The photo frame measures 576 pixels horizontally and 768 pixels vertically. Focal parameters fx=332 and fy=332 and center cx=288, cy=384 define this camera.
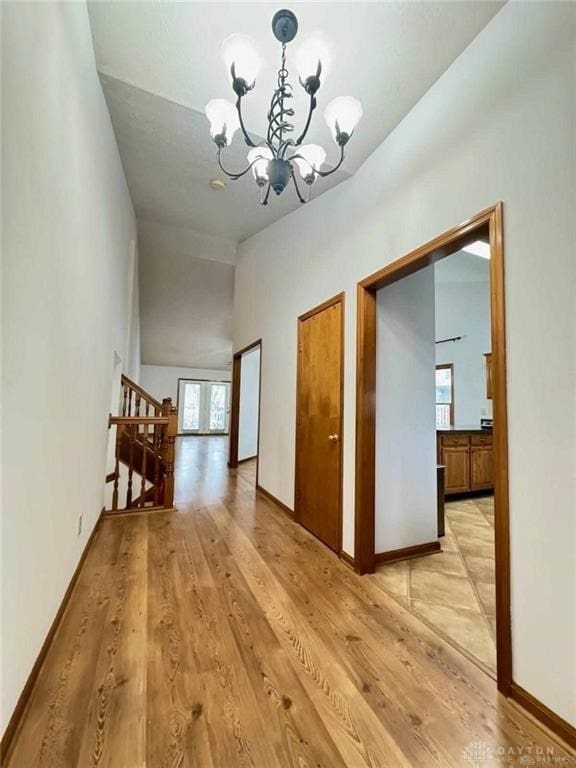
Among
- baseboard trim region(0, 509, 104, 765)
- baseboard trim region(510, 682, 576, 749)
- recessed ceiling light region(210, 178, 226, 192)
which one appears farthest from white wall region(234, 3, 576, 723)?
recessed ceiling light region(210, 178, 226, 192)

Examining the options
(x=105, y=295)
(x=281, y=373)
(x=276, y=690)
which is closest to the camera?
(x=276, y=690)

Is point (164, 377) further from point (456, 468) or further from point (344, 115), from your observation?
point (344, 115)

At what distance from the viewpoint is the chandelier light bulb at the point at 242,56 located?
57.9 inches

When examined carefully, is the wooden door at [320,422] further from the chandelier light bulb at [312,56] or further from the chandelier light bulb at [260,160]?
the chandelier light bulb at [312,56]

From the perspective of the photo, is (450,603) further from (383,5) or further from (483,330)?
(483,330)

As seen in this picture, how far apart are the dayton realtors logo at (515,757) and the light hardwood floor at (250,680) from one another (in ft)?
0.05

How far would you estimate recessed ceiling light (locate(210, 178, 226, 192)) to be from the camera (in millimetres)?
3363

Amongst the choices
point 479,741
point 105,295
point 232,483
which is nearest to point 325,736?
point 479,741

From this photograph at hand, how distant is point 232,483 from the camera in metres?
4.73

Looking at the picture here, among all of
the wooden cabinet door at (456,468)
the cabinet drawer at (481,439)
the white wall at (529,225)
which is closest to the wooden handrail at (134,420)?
the white wall at (529,225)

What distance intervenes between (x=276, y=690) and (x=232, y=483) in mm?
3501

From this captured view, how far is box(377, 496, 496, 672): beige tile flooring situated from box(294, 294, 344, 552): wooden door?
54cm

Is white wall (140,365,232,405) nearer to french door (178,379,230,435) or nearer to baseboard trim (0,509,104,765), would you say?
french door (178,379,230,435)

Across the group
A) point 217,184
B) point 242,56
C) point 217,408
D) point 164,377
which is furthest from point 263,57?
point 217,408
